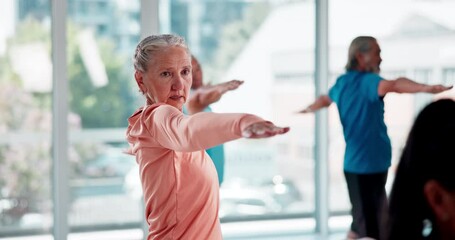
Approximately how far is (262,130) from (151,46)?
69 cm

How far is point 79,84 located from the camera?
4.70 m

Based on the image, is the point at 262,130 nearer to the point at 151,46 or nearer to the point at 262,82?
the point at 151,46

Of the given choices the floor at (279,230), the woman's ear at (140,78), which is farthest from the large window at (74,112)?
the woman's ear at (140,78)

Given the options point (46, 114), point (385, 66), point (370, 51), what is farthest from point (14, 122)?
point (385, 66)

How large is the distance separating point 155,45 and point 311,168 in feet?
11.8

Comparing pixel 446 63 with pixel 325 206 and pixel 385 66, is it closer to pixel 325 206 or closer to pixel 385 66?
pixel 385 66

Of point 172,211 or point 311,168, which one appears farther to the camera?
point 311,168

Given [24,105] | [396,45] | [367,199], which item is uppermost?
[396,45]

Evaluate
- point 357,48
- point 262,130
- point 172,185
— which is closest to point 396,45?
point 357,48

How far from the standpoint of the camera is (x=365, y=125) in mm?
3947

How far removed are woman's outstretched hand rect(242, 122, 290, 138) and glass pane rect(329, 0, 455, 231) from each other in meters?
4.06

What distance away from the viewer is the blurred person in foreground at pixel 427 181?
0.92 metres

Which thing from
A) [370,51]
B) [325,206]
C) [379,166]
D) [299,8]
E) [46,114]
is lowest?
[325,206]

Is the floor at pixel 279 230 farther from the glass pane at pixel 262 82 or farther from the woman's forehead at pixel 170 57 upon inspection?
the woman's forehead at pixel 170 57
